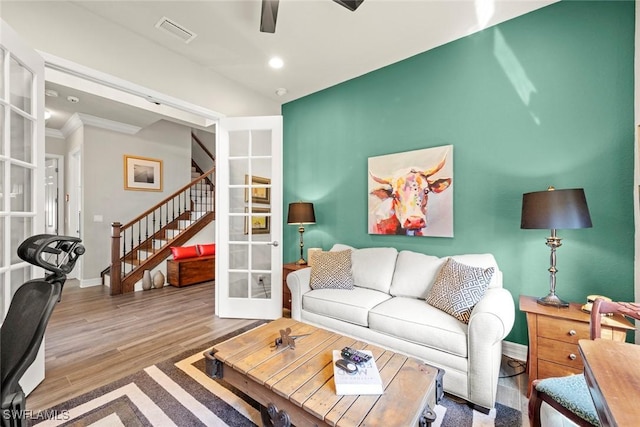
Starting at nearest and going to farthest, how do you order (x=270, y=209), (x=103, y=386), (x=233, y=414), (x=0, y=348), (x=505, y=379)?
(x=0, y=348) → (x=233, y=414) → (x=103, y=386) → (x=505, y=379) → (x=270, y=209)

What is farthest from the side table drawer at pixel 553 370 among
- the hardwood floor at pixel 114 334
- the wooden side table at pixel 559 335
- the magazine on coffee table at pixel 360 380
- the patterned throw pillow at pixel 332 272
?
the hardwood floor at pixel 114 334

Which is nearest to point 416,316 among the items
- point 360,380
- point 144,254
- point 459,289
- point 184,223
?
point 459,289

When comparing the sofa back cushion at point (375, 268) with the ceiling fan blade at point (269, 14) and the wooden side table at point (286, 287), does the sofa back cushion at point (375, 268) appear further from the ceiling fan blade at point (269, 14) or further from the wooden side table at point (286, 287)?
the ceiling fan blade at point (269, 14)

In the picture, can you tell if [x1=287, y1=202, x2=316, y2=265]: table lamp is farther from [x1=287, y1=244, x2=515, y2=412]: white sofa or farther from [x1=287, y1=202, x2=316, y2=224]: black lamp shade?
[x1=287, y1=244, x2=515, y2=412]: white sofa

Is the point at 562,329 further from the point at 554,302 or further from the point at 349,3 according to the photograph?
the point at 349,3

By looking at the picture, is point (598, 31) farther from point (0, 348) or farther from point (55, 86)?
point (55, 86)

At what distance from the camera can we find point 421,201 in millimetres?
2846

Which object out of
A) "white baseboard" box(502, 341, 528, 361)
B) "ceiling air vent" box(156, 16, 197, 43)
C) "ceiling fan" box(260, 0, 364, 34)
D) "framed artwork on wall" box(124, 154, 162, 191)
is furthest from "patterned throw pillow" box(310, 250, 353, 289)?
"framed artwork on wall" box(124, 154, 162, 191)

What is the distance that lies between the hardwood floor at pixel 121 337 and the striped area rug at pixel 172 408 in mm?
138

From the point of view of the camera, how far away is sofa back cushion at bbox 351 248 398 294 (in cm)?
268

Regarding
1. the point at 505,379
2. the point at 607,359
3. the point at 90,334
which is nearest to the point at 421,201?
the point at 505,379

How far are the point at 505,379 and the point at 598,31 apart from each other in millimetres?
2683

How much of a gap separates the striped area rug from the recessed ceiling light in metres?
3.06

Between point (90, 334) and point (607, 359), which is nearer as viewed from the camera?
point (607, 359)
